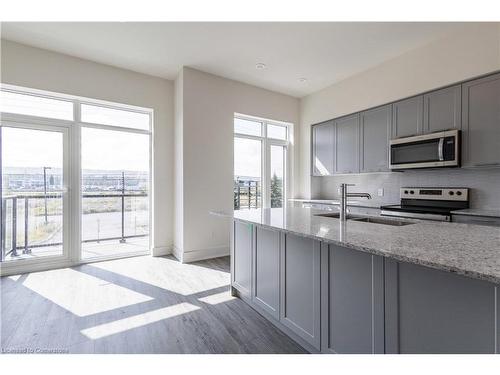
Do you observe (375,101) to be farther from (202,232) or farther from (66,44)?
(66,44)

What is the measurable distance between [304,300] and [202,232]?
2.42m

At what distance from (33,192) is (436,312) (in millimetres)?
4312

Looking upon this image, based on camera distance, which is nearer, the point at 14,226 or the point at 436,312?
the point at 436,312

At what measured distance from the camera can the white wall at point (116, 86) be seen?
121 inches

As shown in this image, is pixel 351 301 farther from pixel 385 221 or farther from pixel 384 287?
pixel 385 221

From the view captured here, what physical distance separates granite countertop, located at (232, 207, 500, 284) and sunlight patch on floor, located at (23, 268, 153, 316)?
1.76m

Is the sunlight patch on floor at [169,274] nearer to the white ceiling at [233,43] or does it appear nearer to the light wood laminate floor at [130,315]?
the light wood laminate floor at [130,315]

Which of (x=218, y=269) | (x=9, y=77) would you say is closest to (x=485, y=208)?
(x=218, y=269)

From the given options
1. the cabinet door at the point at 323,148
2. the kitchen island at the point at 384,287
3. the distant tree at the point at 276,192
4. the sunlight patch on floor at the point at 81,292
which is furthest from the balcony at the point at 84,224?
the cabinet door at the point at 323,148

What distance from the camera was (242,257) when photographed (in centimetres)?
238

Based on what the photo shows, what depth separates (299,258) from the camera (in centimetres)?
172

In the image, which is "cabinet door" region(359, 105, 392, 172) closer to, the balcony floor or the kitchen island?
the kitchen island

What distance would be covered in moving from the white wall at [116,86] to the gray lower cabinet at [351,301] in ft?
10.2

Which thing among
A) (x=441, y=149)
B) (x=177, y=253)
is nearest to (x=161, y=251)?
(x=177, y=253)
